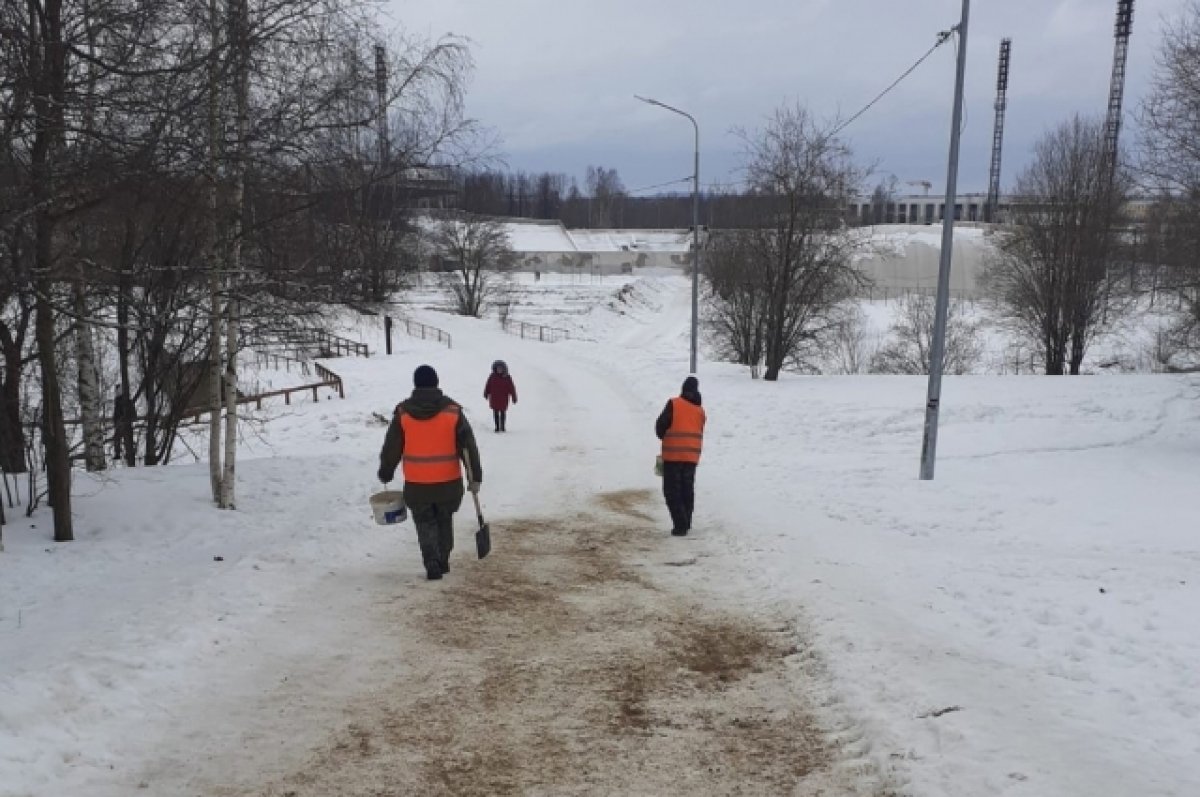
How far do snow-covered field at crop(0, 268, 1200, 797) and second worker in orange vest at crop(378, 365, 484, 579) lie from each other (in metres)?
0.53

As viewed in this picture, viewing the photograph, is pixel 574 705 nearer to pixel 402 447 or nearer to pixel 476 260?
pixel 402 447

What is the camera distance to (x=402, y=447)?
7266 millimetres

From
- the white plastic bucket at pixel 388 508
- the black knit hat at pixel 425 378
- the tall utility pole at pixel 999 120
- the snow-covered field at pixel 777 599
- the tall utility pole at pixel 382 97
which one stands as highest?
the tall utility pole at pixel 999 120

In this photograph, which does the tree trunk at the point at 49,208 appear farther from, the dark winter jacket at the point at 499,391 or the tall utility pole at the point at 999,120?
the tall utility pole at the point at 999,120

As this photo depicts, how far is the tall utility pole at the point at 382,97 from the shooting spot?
28.0 ft

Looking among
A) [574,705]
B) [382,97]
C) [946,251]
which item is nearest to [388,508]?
[574,705]

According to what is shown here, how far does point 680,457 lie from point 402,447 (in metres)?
3.36

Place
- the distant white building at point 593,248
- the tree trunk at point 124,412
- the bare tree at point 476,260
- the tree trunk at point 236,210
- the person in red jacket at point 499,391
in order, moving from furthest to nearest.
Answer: the distant white building at point 593,248 → the bare tree at point 476,260 → the person in red jacket at point 499,391 → the tree trunk at point 124,412 → the tree trunk at point 236,210

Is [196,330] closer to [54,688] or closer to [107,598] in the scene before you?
[107,598]

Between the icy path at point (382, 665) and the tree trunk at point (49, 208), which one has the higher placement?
the tree trunk at point (49, 208)

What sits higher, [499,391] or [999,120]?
[999,120]

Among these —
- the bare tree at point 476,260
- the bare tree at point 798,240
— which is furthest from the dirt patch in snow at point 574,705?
the bare tree at point 476,260

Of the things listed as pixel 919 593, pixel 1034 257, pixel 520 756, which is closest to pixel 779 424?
pixel 919 593

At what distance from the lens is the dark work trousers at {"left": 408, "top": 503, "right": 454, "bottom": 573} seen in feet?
23.8
